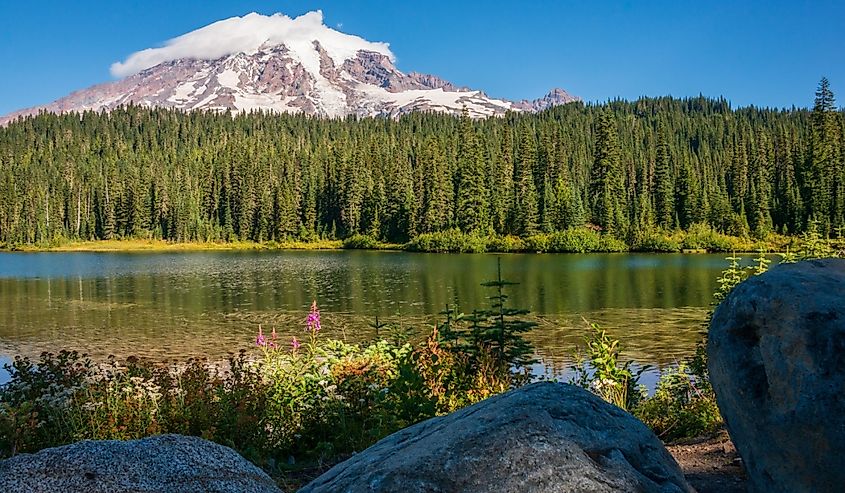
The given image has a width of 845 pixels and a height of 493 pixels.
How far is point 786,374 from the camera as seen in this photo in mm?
3961

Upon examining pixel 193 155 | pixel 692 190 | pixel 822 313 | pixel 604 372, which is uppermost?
pixel 193 155

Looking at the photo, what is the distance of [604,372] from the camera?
8906 millimetres

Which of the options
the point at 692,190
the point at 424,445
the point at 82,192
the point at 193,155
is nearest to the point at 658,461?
the point at 424,445

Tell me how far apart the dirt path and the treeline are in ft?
228

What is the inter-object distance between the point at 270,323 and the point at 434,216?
70.0m

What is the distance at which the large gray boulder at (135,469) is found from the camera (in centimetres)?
328

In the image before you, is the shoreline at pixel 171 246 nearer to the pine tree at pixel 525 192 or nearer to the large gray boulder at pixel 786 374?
the pine tree at pixel 525 192

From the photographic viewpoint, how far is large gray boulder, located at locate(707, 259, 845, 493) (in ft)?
12.4

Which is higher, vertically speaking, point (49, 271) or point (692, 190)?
point (692, 190)

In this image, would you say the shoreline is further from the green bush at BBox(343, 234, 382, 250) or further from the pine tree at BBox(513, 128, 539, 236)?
the pine tree at BBox(513, 128, 539, 236)

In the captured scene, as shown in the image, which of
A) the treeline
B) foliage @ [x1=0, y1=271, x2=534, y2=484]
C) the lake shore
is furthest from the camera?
the treeline

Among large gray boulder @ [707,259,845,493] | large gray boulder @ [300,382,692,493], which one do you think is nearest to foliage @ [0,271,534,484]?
large gray boulder @ [707,259,845,493]

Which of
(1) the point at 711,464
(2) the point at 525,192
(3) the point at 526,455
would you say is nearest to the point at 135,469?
(3) the point at 526,455

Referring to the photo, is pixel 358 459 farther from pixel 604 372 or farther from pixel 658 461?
pixel 604 372
